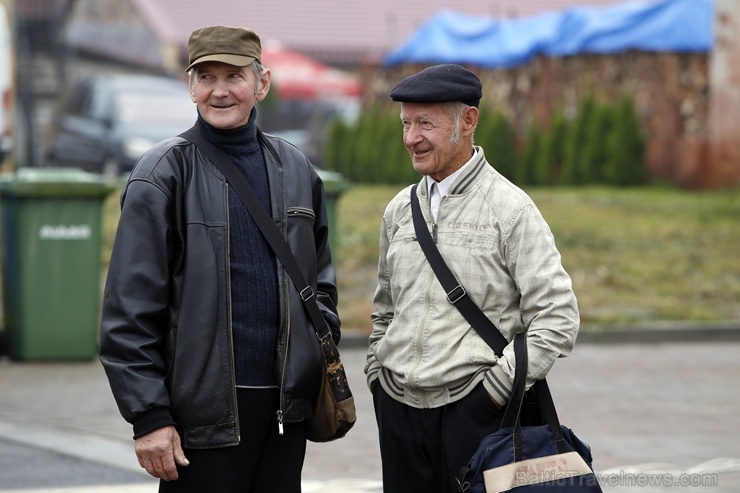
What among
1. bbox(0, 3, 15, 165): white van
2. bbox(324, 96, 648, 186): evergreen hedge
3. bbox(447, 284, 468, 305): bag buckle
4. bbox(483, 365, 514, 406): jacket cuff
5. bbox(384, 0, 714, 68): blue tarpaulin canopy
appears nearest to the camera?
bbox(483, 365, 514, 406): jacket cuff

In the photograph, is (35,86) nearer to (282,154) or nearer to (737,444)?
(737,444)

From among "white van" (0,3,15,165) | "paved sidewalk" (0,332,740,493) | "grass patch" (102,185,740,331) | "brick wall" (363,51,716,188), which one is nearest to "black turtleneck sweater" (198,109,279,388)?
"paved sidewalk" (0,332,740,493)

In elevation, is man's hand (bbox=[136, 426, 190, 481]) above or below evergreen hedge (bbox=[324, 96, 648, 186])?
above

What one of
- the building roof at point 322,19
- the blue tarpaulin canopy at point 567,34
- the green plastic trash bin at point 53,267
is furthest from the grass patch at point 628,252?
the building roof at point 322,19

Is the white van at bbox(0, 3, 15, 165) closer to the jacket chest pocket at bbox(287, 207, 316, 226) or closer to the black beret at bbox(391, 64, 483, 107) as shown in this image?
the jacket chest pocket at bbox(287, 207, 316, 226)

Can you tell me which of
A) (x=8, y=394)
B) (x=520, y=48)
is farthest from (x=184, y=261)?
(x=520, y=48)

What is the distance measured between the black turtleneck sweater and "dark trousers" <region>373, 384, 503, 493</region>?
1.37ft

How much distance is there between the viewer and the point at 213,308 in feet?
11.7

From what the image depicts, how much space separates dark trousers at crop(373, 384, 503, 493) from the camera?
3.70 meters

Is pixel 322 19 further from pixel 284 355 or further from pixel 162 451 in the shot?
pixel 162 451

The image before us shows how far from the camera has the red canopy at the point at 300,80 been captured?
31.3 meters

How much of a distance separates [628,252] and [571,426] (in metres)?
6.05

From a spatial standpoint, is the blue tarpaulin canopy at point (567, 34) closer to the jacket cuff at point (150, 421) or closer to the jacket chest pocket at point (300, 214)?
the jacket chest pocket at point (300, 214)

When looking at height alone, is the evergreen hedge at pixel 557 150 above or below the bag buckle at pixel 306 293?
below
